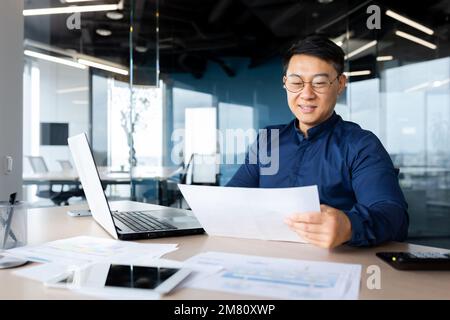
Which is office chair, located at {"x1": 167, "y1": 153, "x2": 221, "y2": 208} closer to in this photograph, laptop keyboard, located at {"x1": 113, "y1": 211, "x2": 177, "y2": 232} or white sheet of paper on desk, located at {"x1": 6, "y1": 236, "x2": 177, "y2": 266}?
laptop keyboard, located at {"x1": 113, "y1": 211, "x2": 177, "y2": 232}

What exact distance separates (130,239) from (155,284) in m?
0.46

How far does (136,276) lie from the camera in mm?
723

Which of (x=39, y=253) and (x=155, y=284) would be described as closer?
(x=155, y=284)

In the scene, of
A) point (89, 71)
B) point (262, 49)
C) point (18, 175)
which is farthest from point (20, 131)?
point (262, 49)

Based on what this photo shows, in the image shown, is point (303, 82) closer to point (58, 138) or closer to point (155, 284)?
point (155, 284)

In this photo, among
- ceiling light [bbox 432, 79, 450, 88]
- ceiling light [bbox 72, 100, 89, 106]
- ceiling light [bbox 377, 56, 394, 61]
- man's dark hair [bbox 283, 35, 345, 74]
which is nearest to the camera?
man's dark hair [bbox 283, 35, 345, 74]

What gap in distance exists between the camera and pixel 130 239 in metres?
1.12

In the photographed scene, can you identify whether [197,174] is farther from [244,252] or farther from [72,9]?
[244,252]

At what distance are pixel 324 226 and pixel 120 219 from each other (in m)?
0.74

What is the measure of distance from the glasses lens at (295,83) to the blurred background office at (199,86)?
183cm

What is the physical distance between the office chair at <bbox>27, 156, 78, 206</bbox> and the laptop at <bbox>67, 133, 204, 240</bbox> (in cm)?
393

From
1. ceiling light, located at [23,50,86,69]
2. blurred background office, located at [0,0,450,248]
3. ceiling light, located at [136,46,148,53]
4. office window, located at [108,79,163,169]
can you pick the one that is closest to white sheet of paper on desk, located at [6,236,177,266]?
blurred background office, located at [0,0,450,248]

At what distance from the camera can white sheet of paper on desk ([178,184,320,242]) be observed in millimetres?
945

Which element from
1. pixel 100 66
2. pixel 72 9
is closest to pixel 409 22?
pixel 72 9
